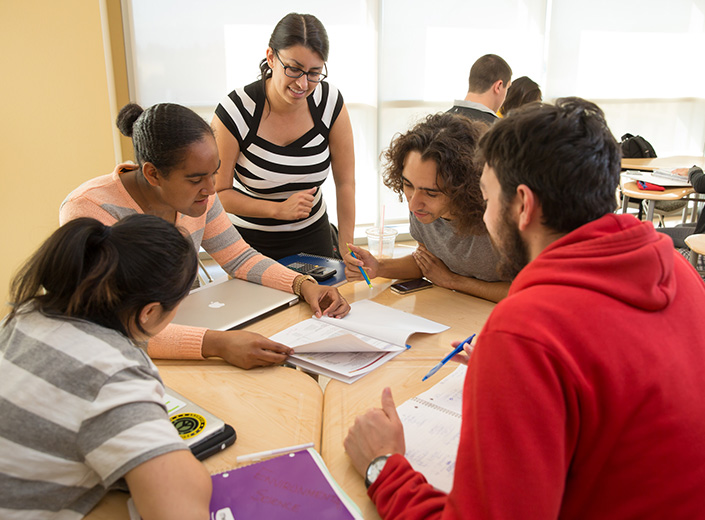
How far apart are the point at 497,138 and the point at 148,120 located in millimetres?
1006

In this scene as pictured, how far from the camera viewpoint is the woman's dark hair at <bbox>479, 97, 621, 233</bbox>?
764 mm

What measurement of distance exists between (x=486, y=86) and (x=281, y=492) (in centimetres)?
265

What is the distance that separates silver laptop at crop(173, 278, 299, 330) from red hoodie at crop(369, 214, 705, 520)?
94 centimetres

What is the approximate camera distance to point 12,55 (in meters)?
2.82

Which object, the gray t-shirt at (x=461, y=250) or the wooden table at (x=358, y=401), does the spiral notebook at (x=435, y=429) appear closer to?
the wooden table at (x=358, y=401)

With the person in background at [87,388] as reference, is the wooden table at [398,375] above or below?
below

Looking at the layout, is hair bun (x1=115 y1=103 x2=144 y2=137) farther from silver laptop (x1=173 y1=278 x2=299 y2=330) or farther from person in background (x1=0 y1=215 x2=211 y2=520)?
person in background (x1=0 y1=215 x2=211 y2=520)

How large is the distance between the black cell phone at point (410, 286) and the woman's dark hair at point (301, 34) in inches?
33.5

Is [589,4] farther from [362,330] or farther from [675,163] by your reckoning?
[362,330]

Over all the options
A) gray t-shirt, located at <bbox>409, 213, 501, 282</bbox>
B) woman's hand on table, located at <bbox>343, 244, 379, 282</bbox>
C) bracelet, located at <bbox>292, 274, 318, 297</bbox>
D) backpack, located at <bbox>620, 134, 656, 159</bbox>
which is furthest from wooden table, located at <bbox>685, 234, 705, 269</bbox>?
backpack, located at <bbox>620, 134, 656, 159</bbox>

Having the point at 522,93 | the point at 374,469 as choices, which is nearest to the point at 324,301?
the point at 374,469

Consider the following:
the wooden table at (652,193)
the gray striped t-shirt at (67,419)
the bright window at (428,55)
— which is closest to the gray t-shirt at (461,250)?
the gray striped t-shirt at (67,419)

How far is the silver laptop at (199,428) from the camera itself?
980 mm

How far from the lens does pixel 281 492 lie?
89 cm
